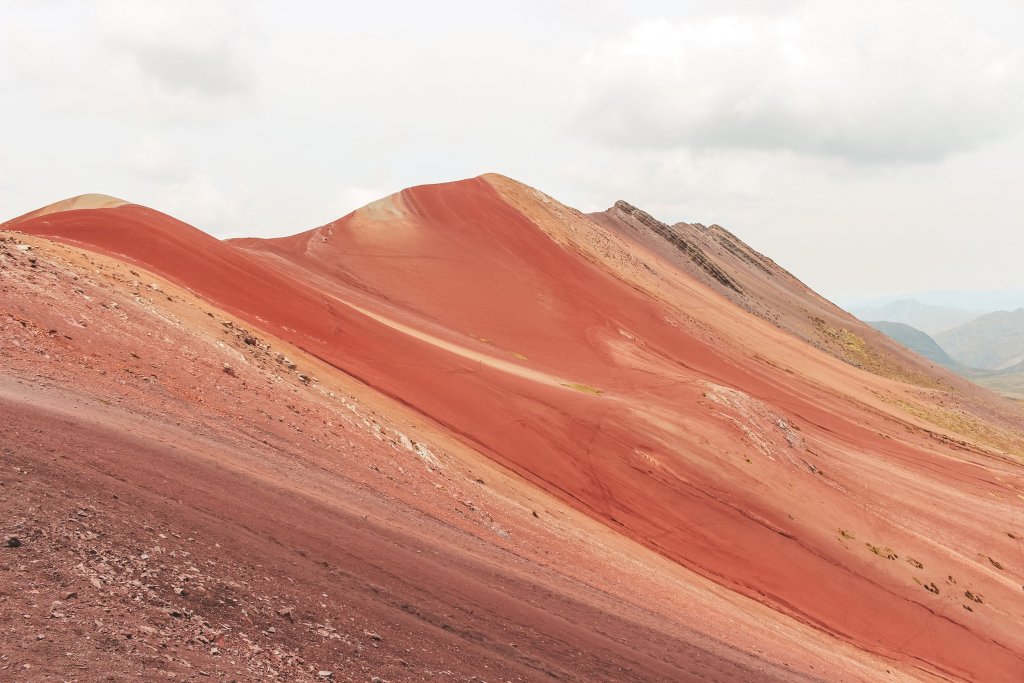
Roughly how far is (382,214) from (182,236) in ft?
92.4

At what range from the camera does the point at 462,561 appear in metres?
14.5

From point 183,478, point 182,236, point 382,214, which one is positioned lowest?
point 183,478

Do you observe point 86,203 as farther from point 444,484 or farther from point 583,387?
point 444,484

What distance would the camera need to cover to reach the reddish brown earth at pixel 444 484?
31.3 feet

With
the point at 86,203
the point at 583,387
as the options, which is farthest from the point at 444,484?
the point at 86,203

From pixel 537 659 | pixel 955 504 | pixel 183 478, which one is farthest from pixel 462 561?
pixel 955 504

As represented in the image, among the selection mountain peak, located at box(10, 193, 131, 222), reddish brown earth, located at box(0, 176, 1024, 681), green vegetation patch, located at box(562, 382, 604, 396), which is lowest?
→ reddish brown earth, located at box(0, 176, 1024, 681)

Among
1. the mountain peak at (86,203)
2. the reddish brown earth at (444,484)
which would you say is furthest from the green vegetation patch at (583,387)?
the mountain peak at (86,203)

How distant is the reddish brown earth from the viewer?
9531 mm

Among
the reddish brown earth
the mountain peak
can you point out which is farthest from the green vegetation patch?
the mountain peak

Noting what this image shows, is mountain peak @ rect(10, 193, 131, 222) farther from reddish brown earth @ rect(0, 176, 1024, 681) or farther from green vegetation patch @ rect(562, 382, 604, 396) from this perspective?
green vegetation patch @ rect(562, 382, 604, 396)

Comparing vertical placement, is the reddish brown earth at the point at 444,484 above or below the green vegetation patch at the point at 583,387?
below

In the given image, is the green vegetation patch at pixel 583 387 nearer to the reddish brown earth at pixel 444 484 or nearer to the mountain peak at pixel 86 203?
the reddish brown earth at pixel 444 484

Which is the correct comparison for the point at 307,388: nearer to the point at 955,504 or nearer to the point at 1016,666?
the point at 1016,666
